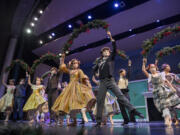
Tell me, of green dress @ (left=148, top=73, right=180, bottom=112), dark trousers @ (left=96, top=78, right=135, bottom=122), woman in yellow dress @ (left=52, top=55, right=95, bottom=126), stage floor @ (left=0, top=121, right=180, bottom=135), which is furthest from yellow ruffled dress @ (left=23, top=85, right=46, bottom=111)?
green dress @ (left=148, top=73, right=180, bottom=112)

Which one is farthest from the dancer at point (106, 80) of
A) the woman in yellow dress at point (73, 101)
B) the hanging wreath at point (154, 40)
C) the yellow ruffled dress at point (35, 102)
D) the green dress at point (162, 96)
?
the yellow ruffled dress at point (35, 102)

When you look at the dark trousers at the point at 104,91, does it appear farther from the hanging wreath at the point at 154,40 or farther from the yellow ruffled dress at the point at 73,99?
the hanging wreath at the point at 154,40

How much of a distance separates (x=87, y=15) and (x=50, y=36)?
3239 mm

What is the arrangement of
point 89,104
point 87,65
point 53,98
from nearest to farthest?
point 89,104 → point 53,98 → point 87,65

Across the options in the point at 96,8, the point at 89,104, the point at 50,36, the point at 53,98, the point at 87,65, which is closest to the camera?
the point at 89,104

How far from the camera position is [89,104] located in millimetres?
3891

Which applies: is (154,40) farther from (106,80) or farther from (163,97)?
(106,80)

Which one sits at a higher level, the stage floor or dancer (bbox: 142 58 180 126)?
dancer (bbox: 142 58 180 126)

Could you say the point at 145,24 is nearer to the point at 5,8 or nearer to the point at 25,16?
the point at 25,16

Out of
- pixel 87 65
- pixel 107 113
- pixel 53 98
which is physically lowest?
pixel 107 113

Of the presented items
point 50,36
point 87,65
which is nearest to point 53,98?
point 50,36

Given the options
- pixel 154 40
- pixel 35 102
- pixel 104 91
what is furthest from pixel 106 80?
pixel 35 102

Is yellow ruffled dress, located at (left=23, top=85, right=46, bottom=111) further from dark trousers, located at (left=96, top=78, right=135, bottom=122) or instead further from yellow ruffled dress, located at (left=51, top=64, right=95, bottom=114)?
dark trousers, located at (left=96, top=78, right=135, bottom=122)

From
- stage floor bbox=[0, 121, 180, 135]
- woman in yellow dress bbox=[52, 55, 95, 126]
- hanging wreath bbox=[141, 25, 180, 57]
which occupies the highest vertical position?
hanging wreath bbox=[141, 25, 180, 57]
